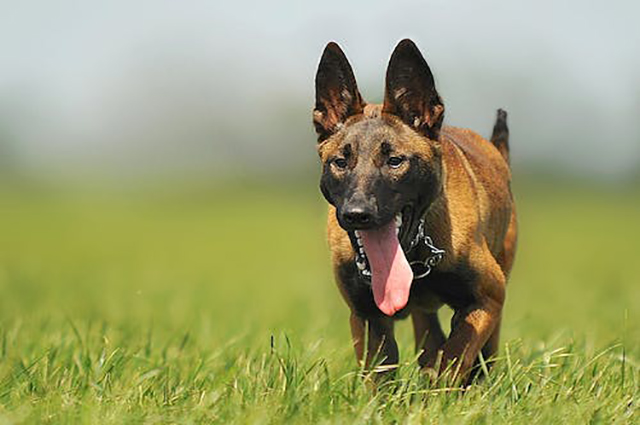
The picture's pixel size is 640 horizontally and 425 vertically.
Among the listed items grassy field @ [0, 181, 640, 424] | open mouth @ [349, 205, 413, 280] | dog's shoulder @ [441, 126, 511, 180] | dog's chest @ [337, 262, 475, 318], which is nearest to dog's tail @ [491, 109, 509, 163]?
dog's shoulder @ [441, 126, 511, 180]

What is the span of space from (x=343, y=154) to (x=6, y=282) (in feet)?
27.7

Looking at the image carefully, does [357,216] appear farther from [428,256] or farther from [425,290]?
[425,290]

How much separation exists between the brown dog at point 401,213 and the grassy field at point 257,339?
0.24 metres

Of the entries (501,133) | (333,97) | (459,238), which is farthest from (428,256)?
(501,133)

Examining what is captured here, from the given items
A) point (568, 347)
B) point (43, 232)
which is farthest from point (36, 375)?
point (43, 232)

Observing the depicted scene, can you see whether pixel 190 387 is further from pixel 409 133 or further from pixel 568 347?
pixel 568 347

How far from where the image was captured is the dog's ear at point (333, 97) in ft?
17.7

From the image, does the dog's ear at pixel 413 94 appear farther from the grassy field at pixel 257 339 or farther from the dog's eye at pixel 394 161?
the grassy field at pixel 257 339

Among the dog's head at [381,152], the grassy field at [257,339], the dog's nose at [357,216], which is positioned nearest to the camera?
the grassy field at [257,339]

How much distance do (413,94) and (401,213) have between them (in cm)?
59

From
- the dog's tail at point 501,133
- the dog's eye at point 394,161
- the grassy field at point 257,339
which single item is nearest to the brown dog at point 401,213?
the dog's eye at point 394,161

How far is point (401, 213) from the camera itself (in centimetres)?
513

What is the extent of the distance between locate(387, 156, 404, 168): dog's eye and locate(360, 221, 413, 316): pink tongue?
258mm

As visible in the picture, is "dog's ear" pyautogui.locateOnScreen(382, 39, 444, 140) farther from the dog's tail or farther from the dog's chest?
the dog's tail
